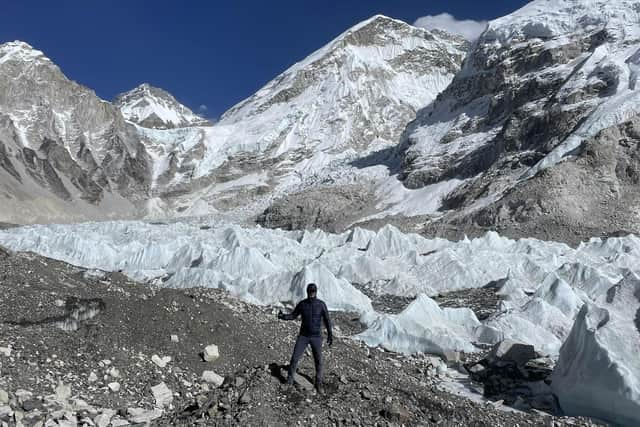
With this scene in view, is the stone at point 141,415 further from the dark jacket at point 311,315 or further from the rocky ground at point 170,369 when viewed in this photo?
the dark jacket at point 311,315

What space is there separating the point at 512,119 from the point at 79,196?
78328 millimetres

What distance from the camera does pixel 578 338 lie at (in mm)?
11234

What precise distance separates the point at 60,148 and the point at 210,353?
119m

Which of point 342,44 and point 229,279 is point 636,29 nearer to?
point 229,279

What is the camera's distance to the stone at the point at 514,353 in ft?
46.2

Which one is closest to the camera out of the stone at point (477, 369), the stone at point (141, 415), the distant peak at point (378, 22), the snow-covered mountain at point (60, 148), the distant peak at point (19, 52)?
the stone at point (141, 415)

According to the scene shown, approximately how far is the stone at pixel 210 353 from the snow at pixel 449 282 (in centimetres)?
552

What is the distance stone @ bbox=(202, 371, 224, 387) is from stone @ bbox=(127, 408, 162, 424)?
1548mm

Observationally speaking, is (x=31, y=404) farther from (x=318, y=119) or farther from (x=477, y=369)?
(x=318, y=119)

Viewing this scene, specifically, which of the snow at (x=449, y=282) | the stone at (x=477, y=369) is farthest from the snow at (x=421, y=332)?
the stone at (x=477, y=369)

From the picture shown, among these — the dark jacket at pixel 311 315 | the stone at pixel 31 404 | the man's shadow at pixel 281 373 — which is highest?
the dark jacket at pixel 311 315

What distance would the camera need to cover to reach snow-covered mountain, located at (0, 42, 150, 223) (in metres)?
105

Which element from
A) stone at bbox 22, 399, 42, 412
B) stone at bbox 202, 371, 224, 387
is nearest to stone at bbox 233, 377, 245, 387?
stone at bbox 22, 399, 42, 412

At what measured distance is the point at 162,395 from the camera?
10.2 meters
